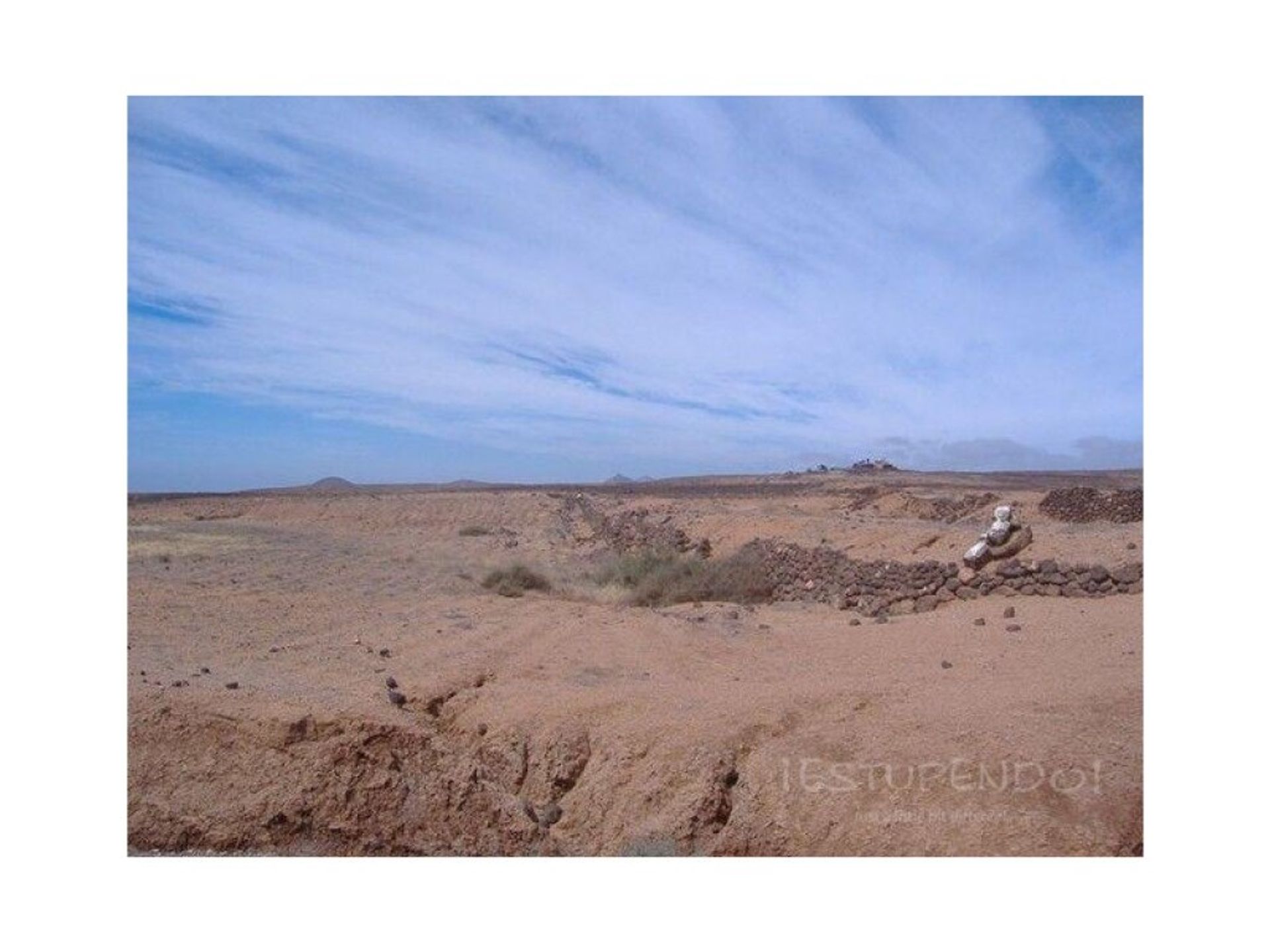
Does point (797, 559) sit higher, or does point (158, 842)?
point (797, 559)

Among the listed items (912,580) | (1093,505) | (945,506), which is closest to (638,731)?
(912,580)

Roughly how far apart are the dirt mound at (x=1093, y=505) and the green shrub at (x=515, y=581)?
1022cm

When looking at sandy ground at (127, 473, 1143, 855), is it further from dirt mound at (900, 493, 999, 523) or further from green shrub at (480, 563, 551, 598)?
dirt mound at (900, 493, 999, 523)

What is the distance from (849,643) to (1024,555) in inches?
151

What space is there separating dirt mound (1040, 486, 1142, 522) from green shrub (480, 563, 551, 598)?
10.2m

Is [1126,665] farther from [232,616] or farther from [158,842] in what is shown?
[232,616]

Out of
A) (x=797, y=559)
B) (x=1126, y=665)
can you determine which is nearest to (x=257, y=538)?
(x=797, y=559)

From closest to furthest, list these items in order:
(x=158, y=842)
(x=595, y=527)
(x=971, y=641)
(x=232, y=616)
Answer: (x=158, y=842) → (x=971, y=641) → (x=232, y=616) → (x=595, y=527)

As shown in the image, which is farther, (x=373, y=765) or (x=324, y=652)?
(x=324, y=652)

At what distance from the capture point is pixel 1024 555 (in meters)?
11.0

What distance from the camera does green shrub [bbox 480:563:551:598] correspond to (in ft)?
40.1

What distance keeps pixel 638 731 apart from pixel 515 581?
22.9 feet

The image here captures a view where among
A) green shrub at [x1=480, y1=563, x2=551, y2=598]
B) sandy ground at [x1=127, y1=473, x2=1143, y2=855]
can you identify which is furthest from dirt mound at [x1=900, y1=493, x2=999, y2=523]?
sandy ground at [x1=127, y1=473, x2=1143, y2=855]

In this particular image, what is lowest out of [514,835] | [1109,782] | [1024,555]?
[514,835]
